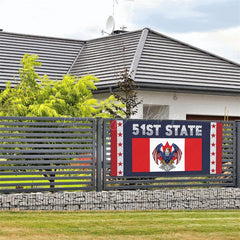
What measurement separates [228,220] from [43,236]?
3.83 metres

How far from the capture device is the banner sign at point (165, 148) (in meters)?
11.6

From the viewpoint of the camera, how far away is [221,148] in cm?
1245

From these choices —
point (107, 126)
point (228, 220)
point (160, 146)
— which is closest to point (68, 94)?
point (107, 126)

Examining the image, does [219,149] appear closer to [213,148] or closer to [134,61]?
[213,148]

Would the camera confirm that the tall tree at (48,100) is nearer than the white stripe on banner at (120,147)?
No

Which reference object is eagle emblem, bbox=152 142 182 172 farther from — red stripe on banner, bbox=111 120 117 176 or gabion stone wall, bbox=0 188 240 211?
red stripe on banner, bbox=111 120 117 176

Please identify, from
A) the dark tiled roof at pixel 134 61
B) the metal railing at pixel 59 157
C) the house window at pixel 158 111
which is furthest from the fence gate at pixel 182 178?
the house window at pixel 158 111

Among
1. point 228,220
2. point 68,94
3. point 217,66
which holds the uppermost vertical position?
point 217,66

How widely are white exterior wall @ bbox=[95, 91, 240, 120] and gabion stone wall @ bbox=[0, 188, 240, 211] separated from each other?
7.77 m

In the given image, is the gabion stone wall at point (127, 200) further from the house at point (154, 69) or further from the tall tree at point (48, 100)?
the house at point (154, 69)

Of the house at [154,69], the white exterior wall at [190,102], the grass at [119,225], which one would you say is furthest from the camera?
the house at [154,69]

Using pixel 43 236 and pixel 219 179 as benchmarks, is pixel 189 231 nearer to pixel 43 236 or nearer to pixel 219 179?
pixel 43 236

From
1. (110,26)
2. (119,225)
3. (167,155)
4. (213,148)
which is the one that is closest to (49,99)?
(167,155)

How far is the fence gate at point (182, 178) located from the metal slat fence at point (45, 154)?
0.33 m
